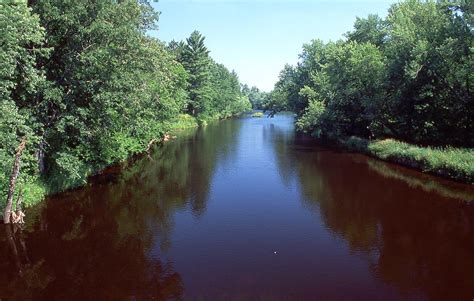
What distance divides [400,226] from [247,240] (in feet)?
27.7

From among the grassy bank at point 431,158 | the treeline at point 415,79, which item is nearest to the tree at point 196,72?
the treeline at point 415,79

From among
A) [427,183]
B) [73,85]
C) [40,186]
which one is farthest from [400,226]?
[40,186]

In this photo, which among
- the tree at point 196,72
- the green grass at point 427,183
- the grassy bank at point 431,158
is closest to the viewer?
the green grass at point 427,183

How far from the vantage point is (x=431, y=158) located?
31422 millimetres

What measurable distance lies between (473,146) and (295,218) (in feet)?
80.2

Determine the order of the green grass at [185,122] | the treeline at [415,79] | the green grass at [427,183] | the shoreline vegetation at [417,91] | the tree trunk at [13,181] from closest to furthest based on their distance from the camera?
the tree trunk at [13,181] → the green grass at [427,183] → the shoreline vegetation at [417,91] → the treeline at [415,79] → the green grass at [185,122]

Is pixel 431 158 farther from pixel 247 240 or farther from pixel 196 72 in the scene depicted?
pixel 196 72

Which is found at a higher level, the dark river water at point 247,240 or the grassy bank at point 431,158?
the grassy bank at point 431,158

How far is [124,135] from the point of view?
118ft

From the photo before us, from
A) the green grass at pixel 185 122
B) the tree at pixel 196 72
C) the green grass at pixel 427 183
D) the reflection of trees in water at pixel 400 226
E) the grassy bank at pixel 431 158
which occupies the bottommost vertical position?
the reflection of trees in water at pixel 400 226

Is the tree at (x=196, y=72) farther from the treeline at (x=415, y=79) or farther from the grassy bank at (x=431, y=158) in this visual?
the grassy bank at (x=431, y=158)

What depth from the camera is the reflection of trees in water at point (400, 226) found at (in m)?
14.5

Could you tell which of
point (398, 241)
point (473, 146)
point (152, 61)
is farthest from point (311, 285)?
point (473, 146)

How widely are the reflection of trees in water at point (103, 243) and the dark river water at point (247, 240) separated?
2.8 inches
